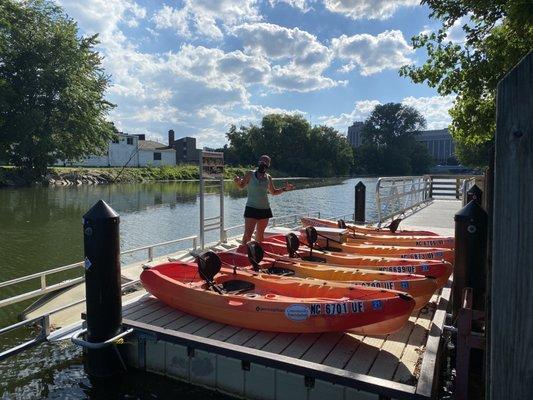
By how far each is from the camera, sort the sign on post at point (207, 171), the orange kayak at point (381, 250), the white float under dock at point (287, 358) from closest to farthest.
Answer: the white float under dock at point (287, 358)
the orange kayak at point (381, 250)
the sign on post at point (207, 171)

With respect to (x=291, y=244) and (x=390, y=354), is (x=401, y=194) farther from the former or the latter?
(x=390, y=354)

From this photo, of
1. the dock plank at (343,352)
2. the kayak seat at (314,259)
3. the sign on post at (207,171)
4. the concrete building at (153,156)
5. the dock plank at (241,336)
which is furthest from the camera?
the concrete building at (153,156)

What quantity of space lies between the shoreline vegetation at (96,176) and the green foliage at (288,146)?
16.5 meters

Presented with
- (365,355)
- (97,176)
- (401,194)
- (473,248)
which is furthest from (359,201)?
(97,176)

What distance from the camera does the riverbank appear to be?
38.6m

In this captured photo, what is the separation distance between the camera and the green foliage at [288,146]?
249 ft

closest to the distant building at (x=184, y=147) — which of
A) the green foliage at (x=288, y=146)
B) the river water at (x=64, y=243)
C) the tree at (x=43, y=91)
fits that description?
the green foliage at (x=288, y=146)

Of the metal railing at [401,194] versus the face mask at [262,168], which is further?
the metal railing at [401,194]

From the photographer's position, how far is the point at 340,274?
6289mm

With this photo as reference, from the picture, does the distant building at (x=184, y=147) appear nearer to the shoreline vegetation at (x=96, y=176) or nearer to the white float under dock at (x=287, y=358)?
the shoreline vegetation at (x=96, y=176)

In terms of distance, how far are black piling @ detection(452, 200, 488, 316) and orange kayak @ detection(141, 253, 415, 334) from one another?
0.78 m

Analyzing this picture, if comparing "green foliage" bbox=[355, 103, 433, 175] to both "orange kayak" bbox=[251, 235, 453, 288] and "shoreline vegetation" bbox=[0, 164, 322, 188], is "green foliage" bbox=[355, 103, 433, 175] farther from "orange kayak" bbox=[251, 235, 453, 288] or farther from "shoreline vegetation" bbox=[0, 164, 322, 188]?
"orange kayak" bbox=[251, 235, 453, 288]

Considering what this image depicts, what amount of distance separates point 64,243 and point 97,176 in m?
33.8

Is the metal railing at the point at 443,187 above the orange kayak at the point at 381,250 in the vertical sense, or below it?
above
